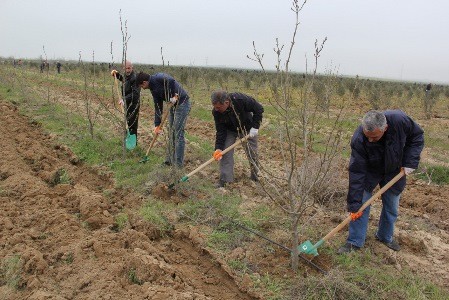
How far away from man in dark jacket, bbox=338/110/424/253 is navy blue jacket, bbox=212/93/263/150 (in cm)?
167

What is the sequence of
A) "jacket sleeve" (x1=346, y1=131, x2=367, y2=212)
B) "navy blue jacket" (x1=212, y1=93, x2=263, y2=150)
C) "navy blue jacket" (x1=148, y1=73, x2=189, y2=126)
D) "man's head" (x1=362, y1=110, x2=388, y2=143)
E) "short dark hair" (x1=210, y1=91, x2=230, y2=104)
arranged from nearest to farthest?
"man's head" (x1=362, y1=110, x2=388, y2=143)
"jacket sleeve" (x1=346, y1=131, x2=367, y2=212)
"short dark hair" (x1=210, y1=91, x2=230, y2=104)
"navy blue jacket" (x1=212, y1=93, x2=263, y2=150)
"navy blue jacket" (x1=148, y1=73, x2=189, y2=126)

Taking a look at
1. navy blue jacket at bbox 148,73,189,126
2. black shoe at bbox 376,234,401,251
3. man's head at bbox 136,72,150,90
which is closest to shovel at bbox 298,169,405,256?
black shoe at bbox 376,234,401,251

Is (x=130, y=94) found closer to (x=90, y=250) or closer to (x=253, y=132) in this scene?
(x=253, y=132)

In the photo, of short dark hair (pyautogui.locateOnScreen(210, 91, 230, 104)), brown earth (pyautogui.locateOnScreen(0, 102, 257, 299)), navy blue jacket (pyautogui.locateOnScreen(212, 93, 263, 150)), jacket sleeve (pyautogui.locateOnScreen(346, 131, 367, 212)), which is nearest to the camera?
brown earth (pyautogui.locateOnScreen(0, 102, 257, 299))

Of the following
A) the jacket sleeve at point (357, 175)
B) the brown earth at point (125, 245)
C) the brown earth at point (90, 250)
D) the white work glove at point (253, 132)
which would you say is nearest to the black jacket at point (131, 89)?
the brown earth at point (125, 245)

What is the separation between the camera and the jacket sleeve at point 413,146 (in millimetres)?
3598

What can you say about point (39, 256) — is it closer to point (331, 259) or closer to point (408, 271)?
point (331, 259)

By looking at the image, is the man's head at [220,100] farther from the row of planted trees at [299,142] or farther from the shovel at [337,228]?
the shovel at [337,228]

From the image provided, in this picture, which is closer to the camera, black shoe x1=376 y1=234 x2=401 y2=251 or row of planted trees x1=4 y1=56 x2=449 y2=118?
black shoe x1=376 y1=234 x2=401 y2=251

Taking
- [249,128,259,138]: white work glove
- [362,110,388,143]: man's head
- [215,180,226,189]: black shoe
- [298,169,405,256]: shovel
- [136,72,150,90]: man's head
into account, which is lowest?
[215,180,226,189]: black shoe

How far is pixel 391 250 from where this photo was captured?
12.8 ft

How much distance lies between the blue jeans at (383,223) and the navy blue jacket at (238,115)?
1.82 m

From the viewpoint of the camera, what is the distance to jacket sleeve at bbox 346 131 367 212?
3596 mm

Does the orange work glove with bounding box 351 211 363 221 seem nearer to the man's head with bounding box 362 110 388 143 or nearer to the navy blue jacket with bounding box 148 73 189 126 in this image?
the man's head with bounding box 362 110 388 143
